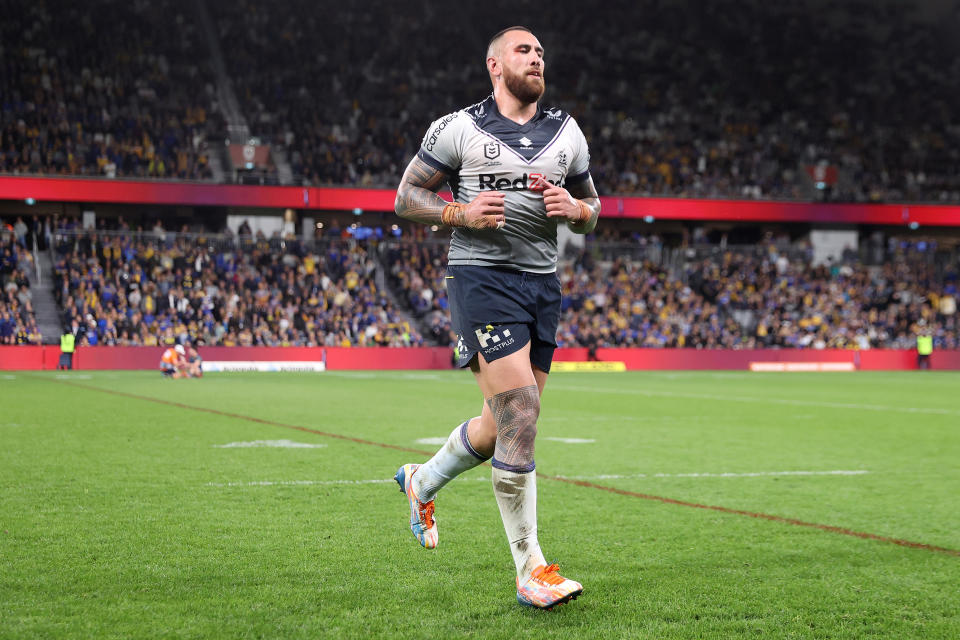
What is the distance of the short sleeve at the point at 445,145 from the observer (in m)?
5.20

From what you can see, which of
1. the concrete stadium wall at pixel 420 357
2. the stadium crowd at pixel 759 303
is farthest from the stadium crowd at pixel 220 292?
the stadium crowd at pixel 759 303

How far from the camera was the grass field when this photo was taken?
4527mm

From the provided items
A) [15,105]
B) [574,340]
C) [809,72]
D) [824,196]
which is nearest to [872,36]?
[809,72]

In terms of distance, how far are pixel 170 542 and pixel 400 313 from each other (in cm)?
3404

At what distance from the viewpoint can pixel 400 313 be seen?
4009 cm

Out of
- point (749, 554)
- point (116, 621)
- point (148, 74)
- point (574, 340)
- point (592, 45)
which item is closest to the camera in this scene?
point (116, 621)

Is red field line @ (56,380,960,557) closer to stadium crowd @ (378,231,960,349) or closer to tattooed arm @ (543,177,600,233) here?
tattooed arm @ (543,177,600,233)

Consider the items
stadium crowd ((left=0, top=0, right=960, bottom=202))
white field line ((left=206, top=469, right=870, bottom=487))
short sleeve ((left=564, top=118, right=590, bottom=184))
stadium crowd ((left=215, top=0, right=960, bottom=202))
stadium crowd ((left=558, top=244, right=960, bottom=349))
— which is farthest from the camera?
stadium crowd ((left=215, top=0, right=960, bottom=202))

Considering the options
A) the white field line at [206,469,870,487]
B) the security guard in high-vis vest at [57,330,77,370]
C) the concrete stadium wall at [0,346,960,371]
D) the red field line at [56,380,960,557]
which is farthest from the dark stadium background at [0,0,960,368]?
the white field line at [206,469,870,487]

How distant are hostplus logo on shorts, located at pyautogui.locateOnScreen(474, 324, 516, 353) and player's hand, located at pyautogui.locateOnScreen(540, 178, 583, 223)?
1.98 feet

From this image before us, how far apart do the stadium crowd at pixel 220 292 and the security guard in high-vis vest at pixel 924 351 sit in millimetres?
19065

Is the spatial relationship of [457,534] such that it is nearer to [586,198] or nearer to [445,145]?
[586,198]

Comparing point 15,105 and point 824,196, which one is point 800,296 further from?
point 15,105

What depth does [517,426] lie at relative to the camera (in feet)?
16.4
